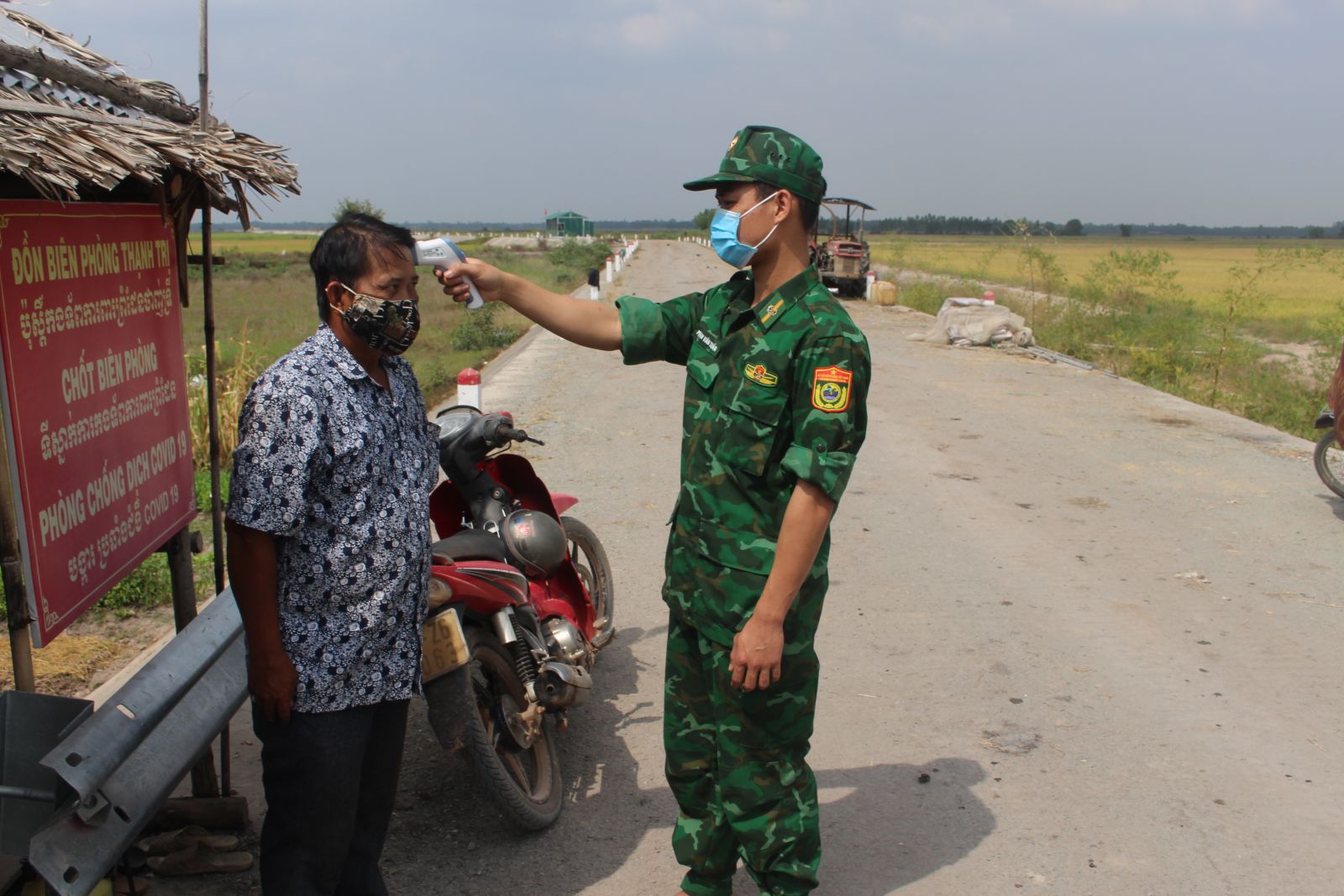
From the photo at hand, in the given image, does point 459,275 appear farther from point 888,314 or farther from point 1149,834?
point 888,314

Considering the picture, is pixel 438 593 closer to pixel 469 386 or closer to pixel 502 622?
pixel 502 622

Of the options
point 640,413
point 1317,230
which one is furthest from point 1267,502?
point 1317,230

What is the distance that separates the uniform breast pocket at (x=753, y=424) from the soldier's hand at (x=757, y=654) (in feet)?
1.19

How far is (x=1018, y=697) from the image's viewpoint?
14.5 feet

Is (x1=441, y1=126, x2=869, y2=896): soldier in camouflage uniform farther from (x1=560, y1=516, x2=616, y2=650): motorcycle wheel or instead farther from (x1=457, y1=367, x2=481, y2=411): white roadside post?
(x1=457, y1=367, x2=481, y2=411): white roadside post

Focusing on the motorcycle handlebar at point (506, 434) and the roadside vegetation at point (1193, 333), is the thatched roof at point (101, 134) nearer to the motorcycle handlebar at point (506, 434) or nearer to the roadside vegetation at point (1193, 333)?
the motorcycle handlebar at point (506, 434)

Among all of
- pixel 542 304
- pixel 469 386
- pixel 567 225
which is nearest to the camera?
pixel 542 304

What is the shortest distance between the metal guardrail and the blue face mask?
166 centimetres

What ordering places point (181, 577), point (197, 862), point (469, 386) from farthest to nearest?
1. point (469, 386)
2. point (181, 577)
3. point (197, 862)

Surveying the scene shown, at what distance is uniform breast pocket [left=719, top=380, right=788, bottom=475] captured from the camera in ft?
8.57

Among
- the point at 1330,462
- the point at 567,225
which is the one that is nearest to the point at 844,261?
the point at 1330,462

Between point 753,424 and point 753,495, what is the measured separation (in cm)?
18

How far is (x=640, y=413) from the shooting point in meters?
10.5

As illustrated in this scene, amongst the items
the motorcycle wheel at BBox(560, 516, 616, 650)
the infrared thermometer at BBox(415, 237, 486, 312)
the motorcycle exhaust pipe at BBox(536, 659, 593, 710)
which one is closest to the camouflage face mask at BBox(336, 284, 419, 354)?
the infrared thermometer at BBox(415, 237, 486, 312)
